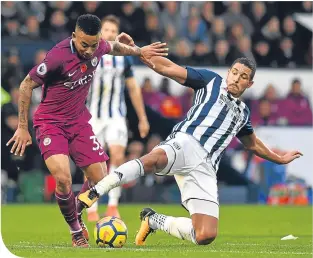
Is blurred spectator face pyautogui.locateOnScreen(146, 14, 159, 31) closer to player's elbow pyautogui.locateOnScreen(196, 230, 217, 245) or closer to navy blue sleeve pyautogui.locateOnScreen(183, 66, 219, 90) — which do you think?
navy blue sleeve pyautogui.locateOnScreen(183, 66, 219, 90)

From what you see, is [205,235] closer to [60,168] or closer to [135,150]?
[60,168]

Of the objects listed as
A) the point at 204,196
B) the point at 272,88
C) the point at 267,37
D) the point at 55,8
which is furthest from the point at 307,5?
the point at 204,196

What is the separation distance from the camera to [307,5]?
2306 centimetres

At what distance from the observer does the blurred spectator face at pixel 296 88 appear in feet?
66.6

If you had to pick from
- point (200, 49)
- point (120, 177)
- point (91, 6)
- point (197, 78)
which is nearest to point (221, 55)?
point (200, 49)

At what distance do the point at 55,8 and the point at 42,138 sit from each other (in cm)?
1030

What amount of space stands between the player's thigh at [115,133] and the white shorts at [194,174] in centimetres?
378

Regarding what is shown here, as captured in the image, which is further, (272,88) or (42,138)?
(272,88)

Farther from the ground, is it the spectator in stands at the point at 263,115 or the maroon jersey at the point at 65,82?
the maroon jersey at the point at 65,82

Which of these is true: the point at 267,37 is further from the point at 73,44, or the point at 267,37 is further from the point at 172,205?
the point at 73,44

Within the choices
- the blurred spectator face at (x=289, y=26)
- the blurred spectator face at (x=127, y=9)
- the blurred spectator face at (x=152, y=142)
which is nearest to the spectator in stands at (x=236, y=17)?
the blurred spectator face at (x=289, y=26)

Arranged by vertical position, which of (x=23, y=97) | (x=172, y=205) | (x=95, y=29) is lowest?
(x=172, y=205)

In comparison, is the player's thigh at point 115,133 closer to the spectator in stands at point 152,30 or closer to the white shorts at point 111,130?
the white shorts at point 111,130

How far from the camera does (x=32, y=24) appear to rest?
763 inches
